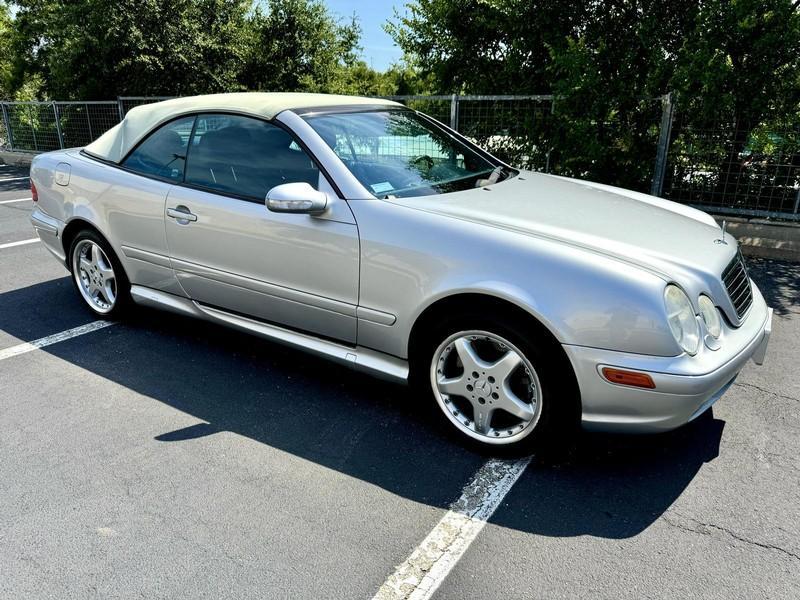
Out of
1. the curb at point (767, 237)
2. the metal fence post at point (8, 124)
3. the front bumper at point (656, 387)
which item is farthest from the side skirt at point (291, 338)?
the metal fence post at point (8, 124)

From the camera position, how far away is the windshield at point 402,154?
3309mm

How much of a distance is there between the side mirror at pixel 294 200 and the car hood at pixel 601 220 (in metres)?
0.41

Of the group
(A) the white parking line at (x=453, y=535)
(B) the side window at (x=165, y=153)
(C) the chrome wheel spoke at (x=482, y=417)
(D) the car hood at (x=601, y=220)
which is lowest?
(A) the white parking line at (x=453, y=535)

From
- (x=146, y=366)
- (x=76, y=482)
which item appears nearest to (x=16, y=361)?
(x=146, y=366)

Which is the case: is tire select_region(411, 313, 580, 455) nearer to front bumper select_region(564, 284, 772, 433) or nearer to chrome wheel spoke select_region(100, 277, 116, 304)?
front bumper select_region(564, 284, 772, 433)

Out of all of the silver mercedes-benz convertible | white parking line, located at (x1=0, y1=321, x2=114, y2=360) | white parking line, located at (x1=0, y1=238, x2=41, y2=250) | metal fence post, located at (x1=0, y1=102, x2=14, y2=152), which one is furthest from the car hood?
metal fence post, located at (x1=0, y1=102, x2=14, y2=152)

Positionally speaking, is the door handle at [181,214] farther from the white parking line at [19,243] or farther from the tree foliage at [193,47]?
the tree foliage at [193,47]

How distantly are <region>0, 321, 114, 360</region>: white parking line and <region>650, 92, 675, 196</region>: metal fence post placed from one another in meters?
5.75

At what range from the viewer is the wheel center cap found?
112 inches

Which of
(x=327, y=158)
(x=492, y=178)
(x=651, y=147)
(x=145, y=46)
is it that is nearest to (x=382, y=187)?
(x=327, y=158)

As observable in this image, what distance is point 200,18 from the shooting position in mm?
13781

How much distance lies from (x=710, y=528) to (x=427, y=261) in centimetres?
158

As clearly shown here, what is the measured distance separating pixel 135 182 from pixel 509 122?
16.8 feet

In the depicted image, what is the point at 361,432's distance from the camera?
3152mm
